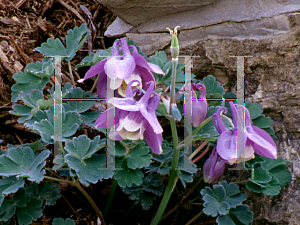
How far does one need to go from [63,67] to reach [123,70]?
38.6 inches

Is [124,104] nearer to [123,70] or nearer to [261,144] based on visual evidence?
[123,70]

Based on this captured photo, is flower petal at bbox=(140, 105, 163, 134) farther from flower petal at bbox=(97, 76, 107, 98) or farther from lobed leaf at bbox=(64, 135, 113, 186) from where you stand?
flower petal at bbox=(97, 76, 107, 98)

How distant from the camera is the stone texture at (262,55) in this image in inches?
56.3

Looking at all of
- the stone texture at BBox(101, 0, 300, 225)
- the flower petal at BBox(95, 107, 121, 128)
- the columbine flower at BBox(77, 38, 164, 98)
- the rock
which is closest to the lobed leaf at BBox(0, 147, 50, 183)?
the flower petal at BBox(95, 107, 121, 128)

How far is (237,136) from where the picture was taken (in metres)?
1.00

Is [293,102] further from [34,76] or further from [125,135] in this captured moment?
[34,76]

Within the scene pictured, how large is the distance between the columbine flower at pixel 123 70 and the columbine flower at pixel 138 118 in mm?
66

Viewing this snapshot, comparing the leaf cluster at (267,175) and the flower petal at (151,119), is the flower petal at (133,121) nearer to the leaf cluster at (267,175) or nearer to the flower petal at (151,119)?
the flower petal at (151,119)

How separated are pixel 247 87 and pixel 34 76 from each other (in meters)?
1.04

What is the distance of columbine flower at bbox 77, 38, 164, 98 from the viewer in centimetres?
110

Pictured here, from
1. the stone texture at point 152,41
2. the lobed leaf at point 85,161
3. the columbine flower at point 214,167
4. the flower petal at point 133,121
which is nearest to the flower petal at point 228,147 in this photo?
the columbine flower at point 214,167

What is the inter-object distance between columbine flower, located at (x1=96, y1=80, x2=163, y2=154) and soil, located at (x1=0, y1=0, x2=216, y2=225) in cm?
49

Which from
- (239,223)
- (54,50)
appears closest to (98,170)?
(239,223)

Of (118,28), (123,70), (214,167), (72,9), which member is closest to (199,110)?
(214,167)
